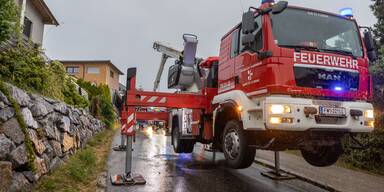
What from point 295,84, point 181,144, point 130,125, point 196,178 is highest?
point 295,84

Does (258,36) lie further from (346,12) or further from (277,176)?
(277,176)

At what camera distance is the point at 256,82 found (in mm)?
5387

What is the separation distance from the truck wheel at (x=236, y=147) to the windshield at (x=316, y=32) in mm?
1715

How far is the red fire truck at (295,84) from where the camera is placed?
4.98m

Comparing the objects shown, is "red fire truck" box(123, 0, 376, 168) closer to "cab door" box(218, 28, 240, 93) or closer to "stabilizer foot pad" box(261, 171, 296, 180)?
"cab door" box(218, 28, 240, 93)

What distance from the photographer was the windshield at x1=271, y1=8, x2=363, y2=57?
530 centimetres

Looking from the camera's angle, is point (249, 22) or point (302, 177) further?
point (302, 177)

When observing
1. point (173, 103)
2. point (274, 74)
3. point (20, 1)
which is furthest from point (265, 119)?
point (20, 1)

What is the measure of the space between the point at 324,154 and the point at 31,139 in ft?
17.9

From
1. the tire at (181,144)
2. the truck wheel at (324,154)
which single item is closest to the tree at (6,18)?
the tire at (181,144)

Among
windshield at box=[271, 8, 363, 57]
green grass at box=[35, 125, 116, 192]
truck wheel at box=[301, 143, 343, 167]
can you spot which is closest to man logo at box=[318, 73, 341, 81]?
windshield at box=[271, 8, 363, 57]

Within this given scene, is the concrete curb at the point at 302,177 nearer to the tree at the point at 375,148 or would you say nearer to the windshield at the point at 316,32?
the tree at the point at 375,148

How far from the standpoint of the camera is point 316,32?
218 inches

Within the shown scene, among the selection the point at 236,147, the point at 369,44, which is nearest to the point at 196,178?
the point at 236,147
